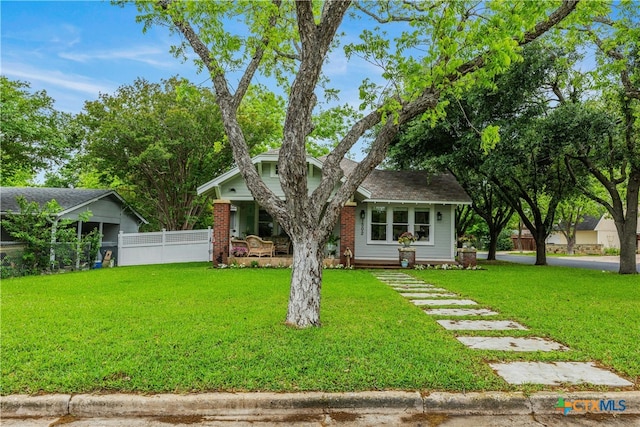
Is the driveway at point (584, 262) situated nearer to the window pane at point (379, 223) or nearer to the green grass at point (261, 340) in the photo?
the window pane at point (379, 223)

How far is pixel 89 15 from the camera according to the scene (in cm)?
936

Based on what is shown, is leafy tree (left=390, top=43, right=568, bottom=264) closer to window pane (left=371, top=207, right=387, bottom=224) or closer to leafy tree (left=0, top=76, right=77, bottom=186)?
window pane (left=371, top=207, right=387, bottom=224)

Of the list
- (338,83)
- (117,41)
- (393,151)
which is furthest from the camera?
(393,151)

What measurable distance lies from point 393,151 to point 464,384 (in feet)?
50.5

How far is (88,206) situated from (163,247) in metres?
3.59

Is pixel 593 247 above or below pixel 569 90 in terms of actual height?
below

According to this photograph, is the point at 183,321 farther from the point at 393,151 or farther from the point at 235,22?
the point at 393,151

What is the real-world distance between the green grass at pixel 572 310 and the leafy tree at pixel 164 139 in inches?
449

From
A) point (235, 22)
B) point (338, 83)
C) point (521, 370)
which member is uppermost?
point (235, 22)

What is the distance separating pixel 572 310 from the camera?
6.95 m

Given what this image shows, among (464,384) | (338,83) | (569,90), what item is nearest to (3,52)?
(338,83)

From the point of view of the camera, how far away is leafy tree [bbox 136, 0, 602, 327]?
537cm

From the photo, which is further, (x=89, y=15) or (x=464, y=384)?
(x=89, y=15)

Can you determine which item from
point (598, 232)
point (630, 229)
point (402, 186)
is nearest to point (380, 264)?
point (402, 186)
